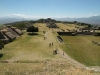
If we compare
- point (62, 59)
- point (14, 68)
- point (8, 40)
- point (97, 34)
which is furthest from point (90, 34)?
point (14, 68)

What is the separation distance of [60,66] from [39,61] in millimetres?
4968

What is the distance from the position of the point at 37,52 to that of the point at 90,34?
1866 inches

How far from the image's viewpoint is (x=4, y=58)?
104 ft

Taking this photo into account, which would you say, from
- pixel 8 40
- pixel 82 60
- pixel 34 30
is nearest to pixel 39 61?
pixel 82 60

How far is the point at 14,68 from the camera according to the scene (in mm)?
24891

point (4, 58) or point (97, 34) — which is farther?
point (97, 34)

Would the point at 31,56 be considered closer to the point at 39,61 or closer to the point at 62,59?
the point at 39,61

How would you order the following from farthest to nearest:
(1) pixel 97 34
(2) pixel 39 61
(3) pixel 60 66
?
(1) pixel 97 34, (2) pixel 39 61, (3) pixel 60 66

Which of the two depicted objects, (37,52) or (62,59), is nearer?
(62,59)

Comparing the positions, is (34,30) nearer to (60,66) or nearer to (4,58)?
(4,58)

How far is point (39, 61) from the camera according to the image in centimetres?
2988

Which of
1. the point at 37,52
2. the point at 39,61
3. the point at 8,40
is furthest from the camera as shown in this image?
the point at 8,40

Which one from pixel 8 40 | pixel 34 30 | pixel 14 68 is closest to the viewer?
pixel 14 68

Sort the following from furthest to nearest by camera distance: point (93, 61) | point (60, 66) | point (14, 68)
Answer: point (93, 61) < point (60, 66) < point (14, 68)
